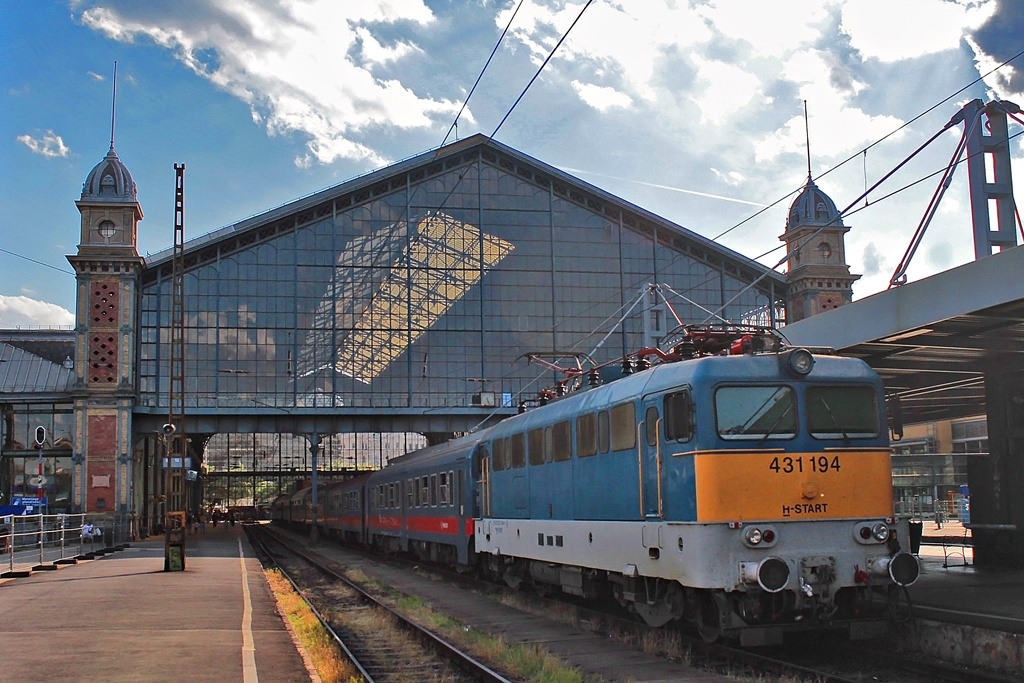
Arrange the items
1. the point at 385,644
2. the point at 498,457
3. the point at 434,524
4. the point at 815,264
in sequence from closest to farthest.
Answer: the point at 385,644, the point at 498,457, the point at 434,524, the point at 815,264

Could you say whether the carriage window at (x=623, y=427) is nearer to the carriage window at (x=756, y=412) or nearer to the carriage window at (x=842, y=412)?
the carriage window at (x=756, y=412)

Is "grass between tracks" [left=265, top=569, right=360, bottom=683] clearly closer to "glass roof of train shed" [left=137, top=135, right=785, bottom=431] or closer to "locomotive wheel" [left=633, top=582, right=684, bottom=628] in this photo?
"locomotive wheel" [left=633, top=582, right=684, bottom=628]

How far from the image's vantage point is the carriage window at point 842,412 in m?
13.0

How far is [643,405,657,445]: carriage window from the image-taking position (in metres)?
13.5

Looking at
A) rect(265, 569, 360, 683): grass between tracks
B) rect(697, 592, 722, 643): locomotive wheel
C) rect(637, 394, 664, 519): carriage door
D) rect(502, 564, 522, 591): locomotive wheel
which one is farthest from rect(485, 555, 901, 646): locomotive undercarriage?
rect(502, 564, 522, 591): locomotive wheel

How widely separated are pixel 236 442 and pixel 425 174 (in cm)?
3895

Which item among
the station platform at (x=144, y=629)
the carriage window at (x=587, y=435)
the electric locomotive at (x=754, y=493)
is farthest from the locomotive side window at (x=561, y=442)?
the station platform at (x=144, y=629)

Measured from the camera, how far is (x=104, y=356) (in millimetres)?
51188

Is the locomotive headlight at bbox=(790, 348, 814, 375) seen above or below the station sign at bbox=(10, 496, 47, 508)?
above

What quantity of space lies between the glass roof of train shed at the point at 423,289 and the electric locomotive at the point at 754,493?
1429 inches

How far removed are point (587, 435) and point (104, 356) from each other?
4111cm

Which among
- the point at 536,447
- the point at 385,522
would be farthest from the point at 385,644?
the point at 385,522

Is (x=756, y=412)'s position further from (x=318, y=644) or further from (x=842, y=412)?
(x=318, y=644)

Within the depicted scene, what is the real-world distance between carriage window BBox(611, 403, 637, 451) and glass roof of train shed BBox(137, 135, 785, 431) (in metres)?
35.3
